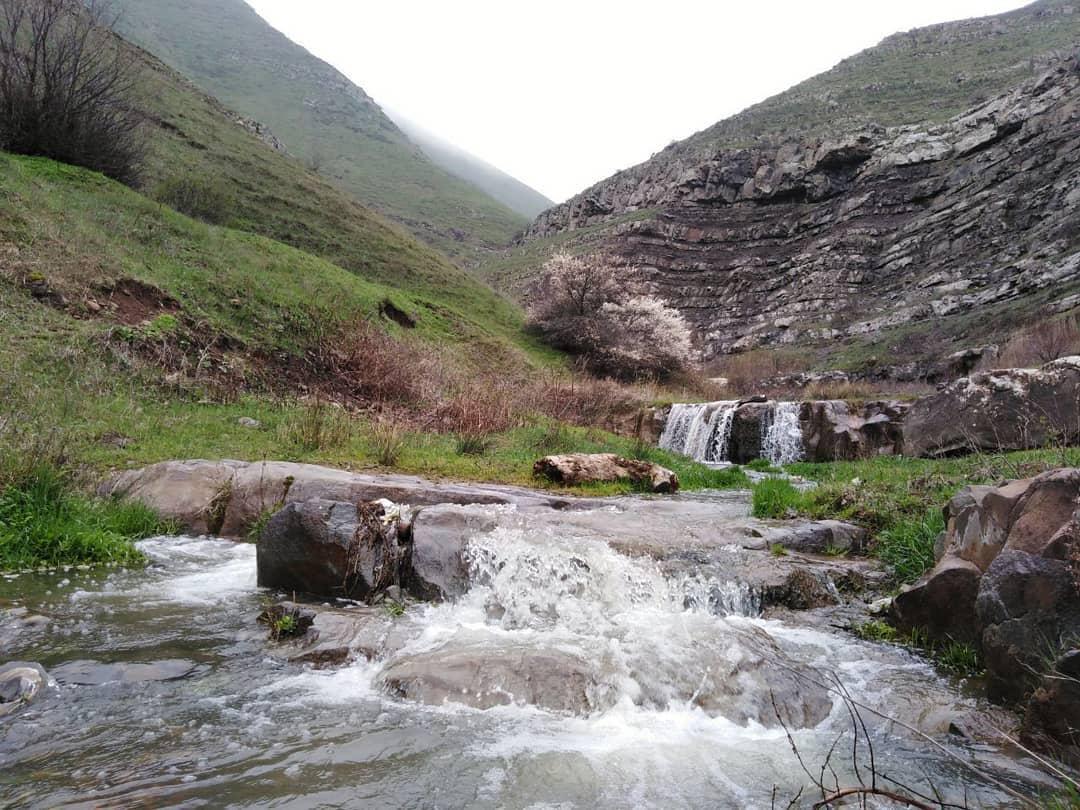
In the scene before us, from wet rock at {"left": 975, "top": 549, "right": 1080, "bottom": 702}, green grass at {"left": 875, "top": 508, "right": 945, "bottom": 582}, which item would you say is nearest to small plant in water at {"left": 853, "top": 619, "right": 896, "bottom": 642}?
green grass at {"left": 875, "top": 508, "right": 945, "bottom": 582}

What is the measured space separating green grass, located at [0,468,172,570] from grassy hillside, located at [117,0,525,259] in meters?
62.3


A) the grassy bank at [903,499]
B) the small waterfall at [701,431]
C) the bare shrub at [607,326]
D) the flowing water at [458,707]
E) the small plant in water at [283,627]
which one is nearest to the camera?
the flowing water at [458,707]

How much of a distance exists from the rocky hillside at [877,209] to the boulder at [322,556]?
2491 centimetres

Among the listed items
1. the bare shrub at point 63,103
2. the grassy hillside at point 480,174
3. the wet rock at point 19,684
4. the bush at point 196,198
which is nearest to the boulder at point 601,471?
the wet rock at point 19,684

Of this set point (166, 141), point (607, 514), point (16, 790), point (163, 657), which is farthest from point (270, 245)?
point (16, 790)

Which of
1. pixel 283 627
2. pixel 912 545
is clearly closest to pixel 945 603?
pixel 912 545

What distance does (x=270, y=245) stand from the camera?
750 inches

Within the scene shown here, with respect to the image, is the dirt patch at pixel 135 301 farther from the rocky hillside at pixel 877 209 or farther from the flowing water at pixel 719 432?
the rocky hillside at pixel 877 209

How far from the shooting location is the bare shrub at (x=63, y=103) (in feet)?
52.9

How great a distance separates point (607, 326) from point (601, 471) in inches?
738

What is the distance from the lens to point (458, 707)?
326 cm

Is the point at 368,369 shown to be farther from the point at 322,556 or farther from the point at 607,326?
the point at 607,326

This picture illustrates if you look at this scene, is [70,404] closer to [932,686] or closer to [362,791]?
[362,791]

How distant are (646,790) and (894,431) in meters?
12.8
